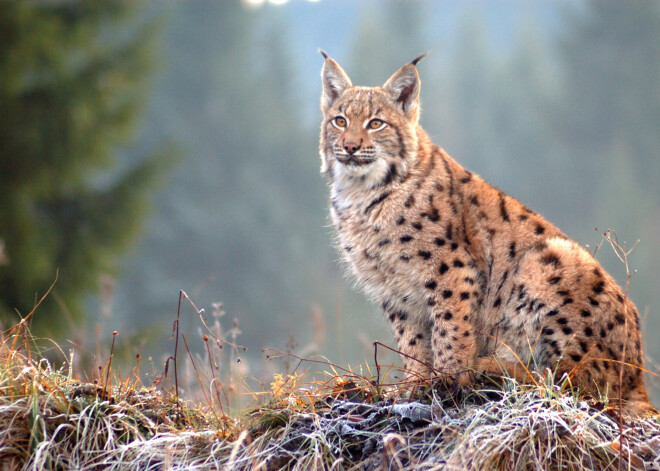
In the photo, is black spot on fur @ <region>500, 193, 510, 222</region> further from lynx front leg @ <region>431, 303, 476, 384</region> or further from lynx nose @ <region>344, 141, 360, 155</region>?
lynx nose @ <region>344, 141, 360, 155</region>

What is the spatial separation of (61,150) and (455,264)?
8316mm

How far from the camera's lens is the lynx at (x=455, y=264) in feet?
15.3

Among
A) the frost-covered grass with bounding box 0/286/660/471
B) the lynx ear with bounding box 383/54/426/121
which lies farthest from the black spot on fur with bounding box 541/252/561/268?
the lynx ear with bounding box 383/54/426/121

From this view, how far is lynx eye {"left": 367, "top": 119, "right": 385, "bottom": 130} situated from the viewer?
225 inches

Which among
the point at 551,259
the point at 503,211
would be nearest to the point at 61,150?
the point at 503,211

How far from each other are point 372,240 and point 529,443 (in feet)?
7.49

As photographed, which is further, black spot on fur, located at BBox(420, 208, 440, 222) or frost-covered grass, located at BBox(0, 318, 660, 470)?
black spot on fur, located at BBox(420, 208, 440, 222)

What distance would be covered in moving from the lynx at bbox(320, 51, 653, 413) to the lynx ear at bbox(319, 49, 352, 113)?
5 centimetres

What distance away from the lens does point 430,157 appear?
18.8ft

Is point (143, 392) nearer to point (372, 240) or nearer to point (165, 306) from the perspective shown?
point (372, 240)

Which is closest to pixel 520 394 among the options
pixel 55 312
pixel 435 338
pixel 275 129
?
pixel 435 338

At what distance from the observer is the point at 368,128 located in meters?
5.71

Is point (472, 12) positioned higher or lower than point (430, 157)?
higher

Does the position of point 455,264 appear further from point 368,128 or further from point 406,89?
point 406,89
